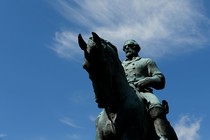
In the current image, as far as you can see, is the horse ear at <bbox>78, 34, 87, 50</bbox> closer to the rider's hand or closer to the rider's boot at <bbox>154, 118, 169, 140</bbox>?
the rider's hand

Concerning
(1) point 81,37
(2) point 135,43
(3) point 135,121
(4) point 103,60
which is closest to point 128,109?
(3) point 135,121

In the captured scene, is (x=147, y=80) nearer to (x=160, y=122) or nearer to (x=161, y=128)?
(x=160, y=122)

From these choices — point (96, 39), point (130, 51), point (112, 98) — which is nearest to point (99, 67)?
point (96, 39)

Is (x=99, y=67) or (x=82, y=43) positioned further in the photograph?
(x=82, y=43)

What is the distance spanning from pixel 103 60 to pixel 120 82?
704 mm

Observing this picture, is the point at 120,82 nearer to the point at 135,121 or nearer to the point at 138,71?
the point at 135,121

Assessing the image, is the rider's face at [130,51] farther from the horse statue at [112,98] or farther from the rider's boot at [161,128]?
the rider's boot at [161,128]

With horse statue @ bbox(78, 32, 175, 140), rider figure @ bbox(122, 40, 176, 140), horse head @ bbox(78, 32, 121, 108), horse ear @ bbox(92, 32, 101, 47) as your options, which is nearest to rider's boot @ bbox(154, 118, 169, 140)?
rider figure @ bbox(122, 40, 176, 140)

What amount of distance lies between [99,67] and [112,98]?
735 millimetres

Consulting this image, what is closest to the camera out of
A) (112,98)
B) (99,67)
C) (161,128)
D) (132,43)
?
(99,67)

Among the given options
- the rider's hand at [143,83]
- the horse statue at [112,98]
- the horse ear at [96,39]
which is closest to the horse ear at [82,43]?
the horse statue at [112,98]

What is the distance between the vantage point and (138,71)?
995 cm

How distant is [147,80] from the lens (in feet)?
31.3

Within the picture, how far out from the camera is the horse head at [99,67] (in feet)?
26.5
